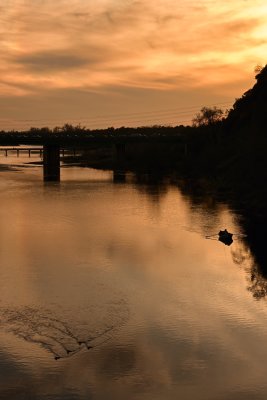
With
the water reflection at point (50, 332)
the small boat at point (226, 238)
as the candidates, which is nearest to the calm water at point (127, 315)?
the water reflection at point (50, 332)

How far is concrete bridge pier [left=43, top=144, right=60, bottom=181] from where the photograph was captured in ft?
402

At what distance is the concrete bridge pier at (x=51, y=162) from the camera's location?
122381 mm

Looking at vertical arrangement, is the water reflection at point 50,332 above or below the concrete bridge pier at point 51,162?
below

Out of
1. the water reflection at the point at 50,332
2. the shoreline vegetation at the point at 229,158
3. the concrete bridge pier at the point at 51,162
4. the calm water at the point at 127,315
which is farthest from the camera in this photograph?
the concrete bridge pier at the point at 51,162

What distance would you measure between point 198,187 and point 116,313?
2579 inches

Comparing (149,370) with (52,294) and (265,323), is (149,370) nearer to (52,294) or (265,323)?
(265,323)

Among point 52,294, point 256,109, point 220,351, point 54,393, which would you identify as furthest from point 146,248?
point 256,109

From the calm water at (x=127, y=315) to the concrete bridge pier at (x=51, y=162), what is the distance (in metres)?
70.2

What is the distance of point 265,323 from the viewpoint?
25719 mm

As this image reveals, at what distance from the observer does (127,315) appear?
27.0 m

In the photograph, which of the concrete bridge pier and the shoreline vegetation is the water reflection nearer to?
the shoreline vegetation

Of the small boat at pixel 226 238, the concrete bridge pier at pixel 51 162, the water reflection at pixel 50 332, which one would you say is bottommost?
the water reflection at pixel 50 332

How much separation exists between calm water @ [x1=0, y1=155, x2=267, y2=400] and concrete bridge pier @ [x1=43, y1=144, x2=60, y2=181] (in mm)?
70207

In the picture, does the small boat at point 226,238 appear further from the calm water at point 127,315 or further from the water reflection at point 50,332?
the water reflection at point 50,332
